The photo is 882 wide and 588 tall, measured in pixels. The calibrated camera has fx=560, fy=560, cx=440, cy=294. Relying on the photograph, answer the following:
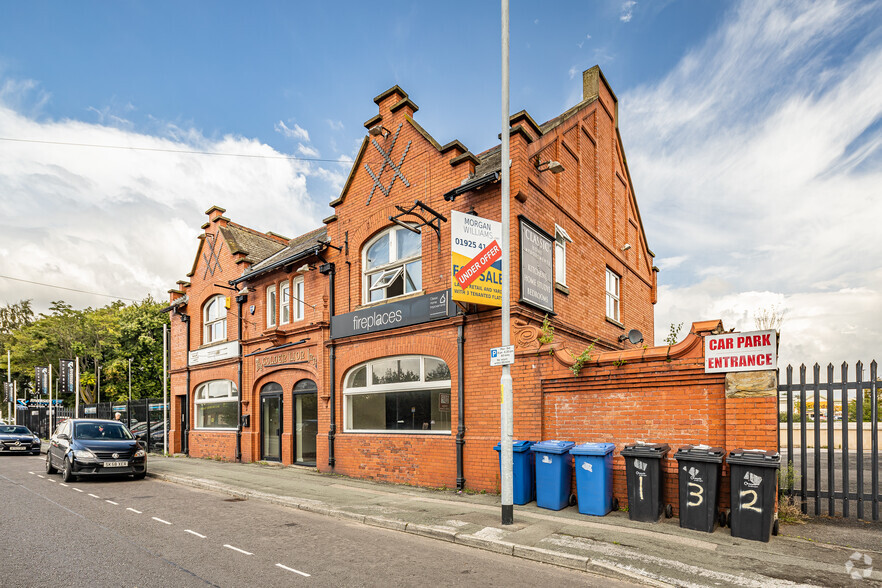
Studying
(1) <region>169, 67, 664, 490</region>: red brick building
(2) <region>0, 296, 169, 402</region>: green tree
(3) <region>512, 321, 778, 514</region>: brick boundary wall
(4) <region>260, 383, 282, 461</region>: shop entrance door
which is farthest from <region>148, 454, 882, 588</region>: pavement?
(2) <region>0, 296, 169, 402</region>: green tree

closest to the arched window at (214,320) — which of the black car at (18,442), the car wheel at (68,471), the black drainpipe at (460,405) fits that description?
the car wheel at (68,471)

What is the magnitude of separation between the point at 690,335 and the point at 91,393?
50.6 m

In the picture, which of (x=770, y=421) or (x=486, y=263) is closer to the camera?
(x=770, y=421)

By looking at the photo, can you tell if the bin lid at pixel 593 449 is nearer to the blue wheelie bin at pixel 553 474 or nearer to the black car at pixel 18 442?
the blue wheelie bin at pixel 553 474

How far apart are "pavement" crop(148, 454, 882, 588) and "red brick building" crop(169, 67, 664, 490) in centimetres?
208

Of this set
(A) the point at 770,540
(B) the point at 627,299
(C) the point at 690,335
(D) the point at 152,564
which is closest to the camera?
(D) the point at 152,564

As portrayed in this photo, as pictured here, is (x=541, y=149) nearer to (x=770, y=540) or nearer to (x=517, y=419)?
(x=517, y=419)

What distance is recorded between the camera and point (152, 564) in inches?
256

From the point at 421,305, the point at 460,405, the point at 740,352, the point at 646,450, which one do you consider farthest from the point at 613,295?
the point at 646,450

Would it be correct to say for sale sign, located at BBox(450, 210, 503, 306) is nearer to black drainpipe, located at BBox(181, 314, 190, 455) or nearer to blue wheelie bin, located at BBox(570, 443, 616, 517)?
blue wheelie bin, located at BBox(570, 443, 616, 517)

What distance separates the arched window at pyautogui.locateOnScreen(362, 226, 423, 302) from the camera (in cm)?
1342

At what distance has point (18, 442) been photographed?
81.0 ft

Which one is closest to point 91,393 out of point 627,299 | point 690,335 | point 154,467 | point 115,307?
point 115,307

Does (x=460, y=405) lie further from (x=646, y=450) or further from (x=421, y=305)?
(x=646, y=450)
